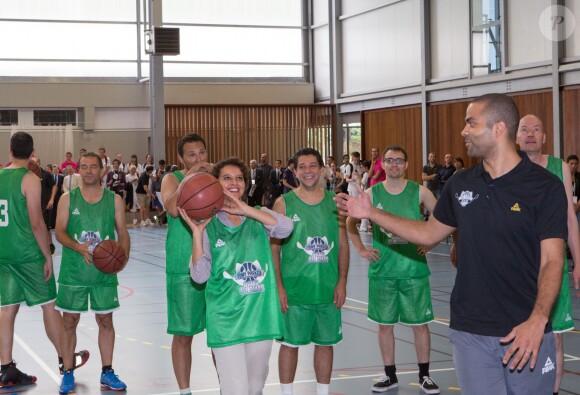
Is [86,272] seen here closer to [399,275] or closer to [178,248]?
[178,248]

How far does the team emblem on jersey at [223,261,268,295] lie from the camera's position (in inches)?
197

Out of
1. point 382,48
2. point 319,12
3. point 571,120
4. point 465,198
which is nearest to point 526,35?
point 571,120

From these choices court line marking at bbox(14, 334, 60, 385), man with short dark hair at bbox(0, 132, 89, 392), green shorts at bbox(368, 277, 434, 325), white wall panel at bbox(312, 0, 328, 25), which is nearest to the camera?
green shorts at bbox(368, 277, 434, 325)

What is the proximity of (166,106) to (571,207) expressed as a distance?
26374 millimetres

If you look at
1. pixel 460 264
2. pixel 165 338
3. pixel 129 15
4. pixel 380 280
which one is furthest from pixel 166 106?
pixel 460 264

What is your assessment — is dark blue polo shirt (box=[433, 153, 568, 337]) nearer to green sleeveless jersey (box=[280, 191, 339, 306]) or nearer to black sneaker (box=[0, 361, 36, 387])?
green sleeveless jersey (box=[280, 191, 339, 306])

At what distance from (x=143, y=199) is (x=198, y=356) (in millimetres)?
18706

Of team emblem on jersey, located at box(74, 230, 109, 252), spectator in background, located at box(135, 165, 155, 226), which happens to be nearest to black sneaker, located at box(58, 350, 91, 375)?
team emblem on jersey, located at box(74, 230, 109, 252)

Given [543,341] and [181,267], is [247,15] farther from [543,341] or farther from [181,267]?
[543,341]

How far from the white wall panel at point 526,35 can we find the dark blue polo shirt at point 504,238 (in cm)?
1813

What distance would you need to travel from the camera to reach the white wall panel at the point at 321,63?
32500 millimetres

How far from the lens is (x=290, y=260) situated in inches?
251

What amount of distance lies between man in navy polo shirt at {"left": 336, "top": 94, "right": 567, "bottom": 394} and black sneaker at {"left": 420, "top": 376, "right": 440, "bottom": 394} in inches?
114

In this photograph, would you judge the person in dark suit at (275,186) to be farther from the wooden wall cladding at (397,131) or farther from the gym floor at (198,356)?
the gym floor at (198,356)
